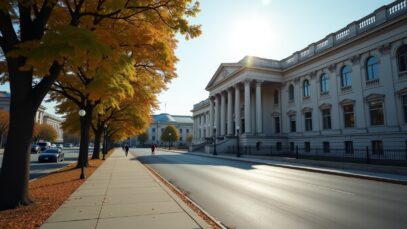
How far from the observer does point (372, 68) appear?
3056 centimetres

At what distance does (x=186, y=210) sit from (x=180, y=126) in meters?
145

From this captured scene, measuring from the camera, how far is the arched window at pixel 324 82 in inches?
Answer: 1474

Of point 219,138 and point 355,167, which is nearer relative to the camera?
point 355,167

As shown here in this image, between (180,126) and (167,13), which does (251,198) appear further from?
(180,126)

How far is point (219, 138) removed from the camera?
5397cm

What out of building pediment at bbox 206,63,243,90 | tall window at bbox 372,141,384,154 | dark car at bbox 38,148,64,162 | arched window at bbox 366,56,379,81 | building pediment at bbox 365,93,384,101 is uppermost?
building pediment at bbox 206,63,243,90

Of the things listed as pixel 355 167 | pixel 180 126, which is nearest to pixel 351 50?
pixel 355 167

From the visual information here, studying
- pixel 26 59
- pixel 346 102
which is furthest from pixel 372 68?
pixel 26 59

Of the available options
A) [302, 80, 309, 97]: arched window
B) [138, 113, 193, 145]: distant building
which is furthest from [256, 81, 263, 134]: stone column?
[138, 113, 193, 145]: distant building

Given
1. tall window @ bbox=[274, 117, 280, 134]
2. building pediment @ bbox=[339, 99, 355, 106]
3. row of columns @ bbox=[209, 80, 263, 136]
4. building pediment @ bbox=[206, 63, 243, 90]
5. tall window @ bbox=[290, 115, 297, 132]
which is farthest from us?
building pediment @ bbox=[206, 63, 243, 90]

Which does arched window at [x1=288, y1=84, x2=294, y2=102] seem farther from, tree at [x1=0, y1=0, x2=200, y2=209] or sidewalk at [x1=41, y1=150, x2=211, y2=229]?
tree at [x1=0, y1=0, x2=200, y2=209]

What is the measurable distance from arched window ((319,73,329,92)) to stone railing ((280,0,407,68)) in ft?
11.2

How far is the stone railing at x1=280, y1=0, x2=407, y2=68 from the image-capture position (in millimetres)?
26984

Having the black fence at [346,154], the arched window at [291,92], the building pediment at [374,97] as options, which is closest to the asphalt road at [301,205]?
the black fence at [346,154]
